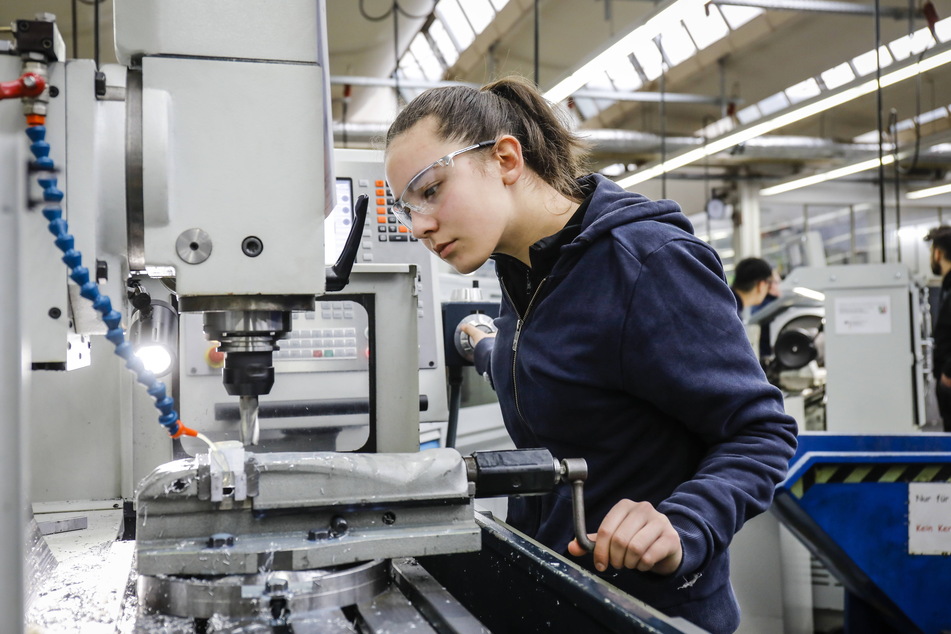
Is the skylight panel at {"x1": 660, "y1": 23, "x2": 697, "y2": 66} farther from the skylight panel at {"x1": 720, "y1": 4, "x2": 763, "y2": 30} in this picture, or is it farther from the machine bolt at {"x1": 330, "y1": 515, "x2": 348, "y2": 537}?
the machine bolt at {"x1": 330, "y1": 515, "x2": 348, "y2": 537}

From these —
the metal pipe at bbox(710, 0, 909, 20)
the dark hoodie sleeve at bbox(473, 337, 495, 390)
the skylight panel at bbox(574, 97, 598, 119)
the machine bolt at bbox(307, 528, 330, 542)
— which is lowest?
the machine bolt at bbox(307, 528, 330, 542)

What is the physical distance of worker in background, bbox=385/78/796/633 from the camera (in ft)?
2.74

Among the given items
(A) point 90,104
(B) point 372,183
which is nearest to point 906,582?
(B) point 372,183

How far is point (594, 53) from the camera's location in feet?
10.8

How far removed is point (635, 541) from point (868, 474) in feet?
5.47

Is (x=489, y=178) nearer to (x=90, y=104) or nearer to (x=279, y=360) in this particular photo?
(x=90, y=104)

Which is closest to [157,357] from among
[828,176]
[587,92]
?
[587,92]

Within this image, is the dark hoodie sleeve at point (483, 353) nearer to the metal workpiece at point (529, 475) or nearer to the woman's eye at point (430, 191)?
the woman's eye at point (430, 191)

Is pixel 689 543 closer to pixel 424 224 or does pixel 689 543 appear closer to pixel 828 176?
pixel 424 224

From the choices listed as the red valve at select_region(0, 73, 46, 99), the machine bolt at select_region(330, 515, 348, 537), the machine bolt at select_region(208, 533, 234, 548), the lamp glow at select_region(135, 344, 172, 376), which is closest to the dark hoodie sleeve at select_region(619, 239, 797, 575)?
the machine bolt at select_region(330, 515, 348, 537)

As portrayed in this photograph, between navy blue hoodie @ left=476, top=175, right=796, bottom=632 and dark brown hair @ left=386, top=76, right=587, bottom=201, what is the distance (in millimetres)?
83

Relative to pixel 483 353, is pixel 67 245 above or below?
above

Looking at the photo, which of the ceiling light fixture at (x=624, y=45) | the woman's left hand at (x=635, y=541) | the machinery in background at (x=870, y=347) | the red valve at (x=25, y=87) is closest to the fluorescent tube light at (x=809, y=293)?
the machinery in background at (x=870, y=347)

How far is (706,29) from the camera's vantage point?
261 inches
